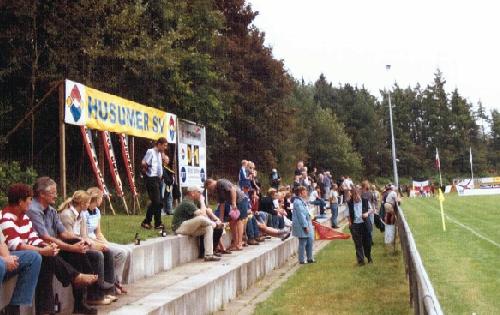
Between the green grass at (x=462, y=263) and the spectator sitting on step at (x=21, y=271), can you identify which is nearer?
the spectator sitting on step at (x=21, y=271)

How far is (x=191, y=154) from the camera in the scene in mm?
18281

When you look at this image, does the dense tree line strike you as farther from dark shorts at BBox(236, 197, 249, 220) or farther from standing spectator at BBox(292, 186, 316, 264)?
standing spectator at BBox(292, 186, 316, 264)

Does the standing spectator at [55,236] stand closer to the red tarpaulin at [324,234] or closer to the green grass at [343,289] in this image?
the green grass at [343,289]

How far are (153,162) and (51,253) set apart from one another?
20.7 ft

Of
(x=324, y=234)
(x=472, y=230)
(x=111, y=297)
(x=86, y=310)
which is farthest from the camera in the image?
(x=472, y=230)

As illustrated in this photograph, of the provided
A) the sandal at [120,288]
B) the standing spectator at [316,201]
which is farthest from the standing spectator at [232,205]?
the standing spectator at [316,201]

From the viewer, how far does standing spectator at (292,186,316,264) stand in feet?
49.6

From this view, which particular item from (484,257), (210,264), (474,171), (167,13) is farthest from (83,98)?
(474,171)

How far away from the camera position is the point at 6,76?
18453 mm

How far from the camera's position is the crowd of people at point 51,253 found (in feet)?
20.8

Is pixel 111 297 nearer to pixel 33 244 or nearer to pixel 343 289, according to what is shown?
pixel 33 244

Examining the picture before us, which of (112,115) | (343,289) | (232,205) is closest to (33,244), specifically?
(343,289)

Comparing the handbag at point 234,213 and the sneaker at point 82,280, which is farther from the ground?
the handbag at point 234,213

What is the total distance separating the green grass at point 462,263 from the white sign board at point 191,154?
6.46 m
